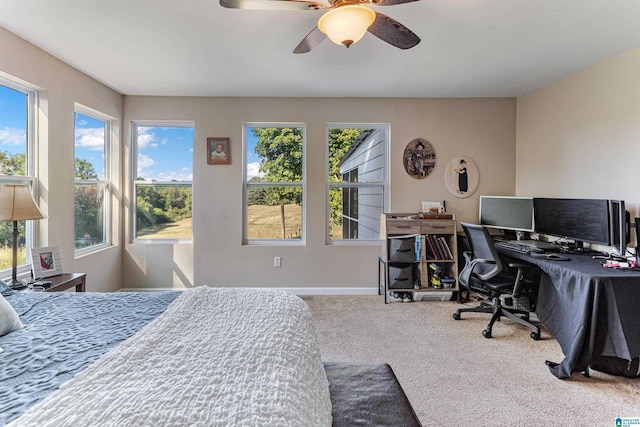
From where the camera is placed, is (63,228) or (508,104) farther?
(508,104)

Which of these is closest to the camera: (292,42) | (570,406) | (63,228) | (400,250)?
(570,406)

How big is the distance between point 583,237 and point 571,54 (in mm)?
1605

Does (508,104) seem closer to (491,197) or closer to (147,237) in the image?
(491,197)

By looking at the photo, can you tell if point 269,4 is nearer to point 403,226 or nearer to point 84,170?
point 403,226

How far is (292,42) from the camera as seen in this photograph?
2447 mm

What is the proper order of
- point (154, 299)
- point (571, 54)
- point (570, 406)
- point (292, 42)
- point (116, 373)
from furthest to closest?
point (571, 54) < point (292, 42) < point (570, 406) < point (154, 299) < point (116, 373)

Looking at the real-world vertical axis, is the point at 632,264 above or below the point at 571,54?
below

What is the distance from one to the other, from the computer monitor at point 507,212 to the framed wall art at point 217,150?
3.27 metres

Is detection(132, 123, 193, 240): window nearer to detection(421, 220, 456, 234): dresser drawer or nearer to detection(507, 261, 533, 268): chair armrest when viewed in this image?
detection(421, 220, 456, 234): dresser drawer

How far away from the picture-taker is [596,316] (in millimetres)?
2027

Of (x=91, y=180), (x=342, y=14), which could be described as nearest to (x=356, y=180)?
(x=342, y=14)

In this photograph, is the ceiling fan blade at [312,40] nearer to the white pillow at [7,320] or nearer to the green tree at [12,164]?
the white pillow at [7,320]

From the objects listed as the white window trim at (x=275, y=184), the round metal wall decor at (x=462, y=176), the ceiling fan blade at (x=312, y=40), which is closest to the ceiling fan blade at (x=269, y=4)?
the ceiling fan blade at (x=312, y=40)

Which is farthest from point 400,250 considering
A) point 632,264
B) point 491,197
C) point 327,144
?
point 632,264
